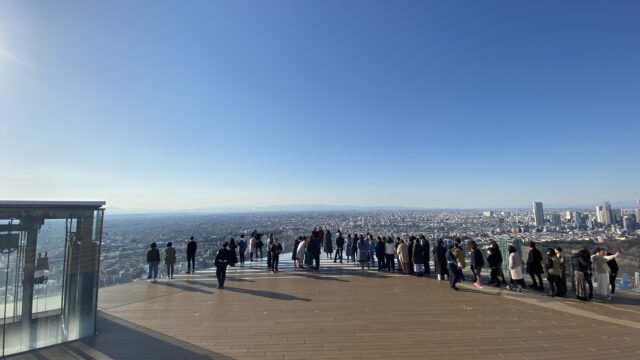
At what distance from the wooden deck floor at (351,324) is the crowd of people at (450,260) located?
2.05 feet

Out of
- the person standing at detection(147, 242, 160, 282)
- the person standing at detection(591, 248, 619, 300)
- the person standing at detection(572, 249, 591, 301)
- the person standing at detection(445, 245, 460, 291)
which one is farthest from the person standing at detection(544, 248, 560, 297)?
the person standing at detection(147, 242, 160, 282)

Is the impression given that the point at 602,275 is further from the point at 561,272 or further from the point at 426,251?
the point at 426,251

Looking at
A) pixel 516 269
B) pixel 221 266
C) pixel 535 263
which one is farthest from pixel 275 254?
pixel 535 263

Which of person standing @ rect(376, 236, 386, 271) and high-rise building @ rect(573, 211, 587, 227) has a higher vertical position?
person standing @ rect(376, 236, 386, 271)

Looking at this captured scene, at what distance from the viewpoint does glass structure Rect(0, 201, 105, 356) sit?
Answer: 5699mm

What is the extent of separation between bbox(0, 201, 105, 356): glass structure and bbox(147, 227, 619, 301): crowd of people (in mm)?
4424

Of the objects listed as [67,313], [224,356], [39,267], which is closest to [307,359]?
[224,356]

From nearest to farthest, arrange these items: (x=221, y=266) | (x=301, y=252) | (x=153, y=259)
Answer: (x=221, y=266) < (x=153, y=259) < (x=301, y=252)

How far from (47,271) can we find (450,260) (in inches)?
414

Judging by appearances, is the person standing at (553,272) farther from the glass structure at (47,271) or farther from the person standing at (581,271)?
the glass structure at (47,271)

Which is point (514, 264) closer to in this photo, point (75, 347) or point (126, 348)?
point (126, 348)

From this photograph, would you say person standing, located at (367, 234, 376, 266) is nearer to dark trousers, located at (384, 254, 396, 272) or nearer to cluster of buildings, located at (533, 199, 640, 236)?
dark trousers, located at (384, 254, 396, 272)

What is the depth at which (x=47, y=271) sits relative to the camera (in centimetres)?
619

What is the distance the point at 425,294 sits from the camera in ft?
31.4
